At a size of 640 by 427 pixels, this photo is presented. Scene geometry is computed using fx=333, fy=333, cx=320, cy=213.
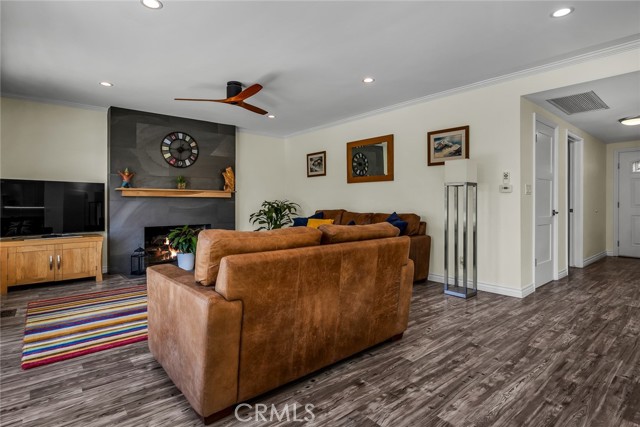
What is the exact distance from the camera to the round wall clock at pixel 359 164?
5555 mm

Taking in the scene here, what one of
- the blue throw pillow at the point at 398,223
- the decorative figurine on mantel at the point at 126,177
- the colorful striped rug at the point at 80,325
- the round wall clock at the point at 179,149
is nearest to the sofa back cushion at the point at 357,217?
the blue throw pillow at the point at 398,223

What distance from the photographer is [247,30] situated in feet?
9.35

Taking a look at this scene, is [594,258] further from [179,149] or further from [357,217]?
[179,149]

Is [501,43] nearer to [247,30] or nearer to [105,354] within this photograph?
[247,30]

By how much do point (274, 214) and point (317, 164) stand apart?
1.33m

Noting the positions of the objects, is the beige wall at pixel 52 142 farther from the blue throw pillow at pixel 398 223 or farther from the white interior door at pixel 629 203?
the white interior door at pixel 629 203

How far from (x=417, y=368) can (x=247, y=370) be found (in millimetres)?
1127

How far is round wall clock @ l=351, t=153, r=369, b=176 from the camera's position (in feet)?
18.2

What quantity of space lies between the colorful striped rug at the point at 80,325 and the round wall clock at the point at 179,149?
8.16 ft

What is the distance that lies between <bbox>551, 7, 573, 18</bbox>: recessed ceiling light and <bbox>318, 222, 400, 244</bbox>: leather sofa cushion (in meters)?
2.08

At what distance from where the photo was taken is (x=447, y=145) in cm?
441

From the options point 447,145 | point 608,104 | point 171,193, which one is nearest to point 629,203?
point 608,104

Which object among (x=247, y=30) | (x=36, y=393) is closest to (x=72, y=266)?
(x=36, y=393)

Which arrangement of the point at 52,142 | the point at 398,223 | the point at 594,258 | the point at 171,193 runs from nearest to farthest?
the point at 398,223, the point at 52,142, the point at 171,193, the point at 594,258
